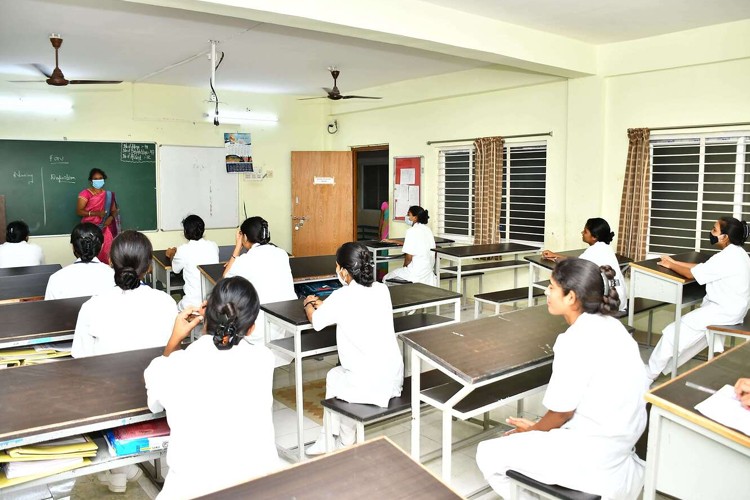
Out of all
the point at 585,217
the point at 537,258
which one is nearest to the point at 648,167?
the point at 585,217

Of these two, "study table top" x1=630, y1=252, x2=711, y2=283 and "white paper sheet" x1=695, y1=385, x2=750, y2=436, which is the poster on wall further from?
"white paper sheet" x1=695, y1=385, x2=750, y2=436

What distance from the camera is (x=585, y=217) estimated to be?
19.8 feet

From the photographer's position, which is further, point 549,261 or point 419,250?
point 419,250

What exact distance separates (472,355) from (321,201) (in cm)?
682

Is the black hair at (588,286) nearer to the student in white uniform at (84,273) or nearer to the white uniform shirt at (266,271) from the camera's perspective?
the white uniform shirt at (266,271)

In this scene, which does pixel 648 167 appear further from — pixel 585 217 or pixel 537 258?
pixel 537 258

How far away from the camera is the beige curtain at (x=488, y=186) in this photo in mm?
6852

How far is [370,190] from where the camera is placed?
32.6 ft

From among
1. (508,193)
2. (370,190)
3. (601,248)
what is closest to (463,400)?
(601,248)

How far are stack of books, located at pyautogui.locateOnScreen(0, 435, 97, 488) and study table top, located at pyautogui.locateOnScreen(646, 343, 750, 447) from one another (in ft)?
6.09

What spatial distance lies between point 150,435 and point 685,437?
5.79ft

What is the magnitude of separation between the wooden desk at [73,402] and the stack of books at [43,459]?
3 cm

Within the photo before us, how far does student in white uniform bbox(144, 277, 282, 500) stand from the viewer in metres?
1.69

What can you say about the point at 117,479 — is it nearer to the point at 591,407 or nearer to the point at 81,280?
the point at 81,280
